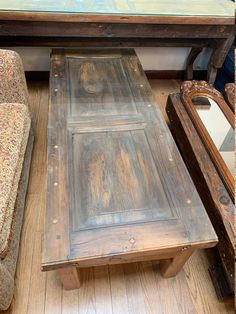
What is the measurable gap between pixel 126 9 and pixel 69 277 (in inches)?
Result: 58.0

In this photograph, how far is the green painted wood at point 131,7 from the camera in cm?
138

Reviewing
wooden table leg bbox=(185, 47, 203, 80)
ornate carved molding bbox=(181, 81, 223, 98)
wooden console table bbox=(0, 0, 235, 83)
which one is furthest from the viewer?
wooden table leg bbox=(185, 47, 203, 80)

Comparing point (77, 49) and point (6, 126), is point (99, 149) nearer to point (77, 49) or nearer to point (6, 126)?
point (6, 126)

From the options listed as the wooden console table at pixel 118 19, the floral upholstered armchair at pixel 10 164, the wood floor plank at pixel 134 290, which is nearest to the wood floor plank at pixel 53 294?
the floral upholstered armchair at pixel 10 164

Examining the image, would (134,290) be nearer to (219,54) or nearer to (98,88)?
(98,88)

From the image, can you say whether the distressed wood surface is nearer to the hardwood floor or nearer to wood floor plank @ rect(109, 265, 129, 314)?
the hardwood floor

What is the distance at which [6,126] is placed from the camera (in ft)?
3.37

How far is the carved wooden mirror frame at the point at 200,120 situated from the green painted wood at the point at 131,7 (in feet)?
1.48

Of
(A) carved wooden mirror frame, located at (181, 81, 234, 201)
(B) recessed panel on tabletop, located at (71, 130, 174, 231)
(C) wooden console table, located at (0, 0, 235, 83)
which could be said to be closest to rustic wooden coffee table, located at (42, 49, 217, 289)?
(B) recessed panel on tabletop, located at (71, 130, 174, 231)

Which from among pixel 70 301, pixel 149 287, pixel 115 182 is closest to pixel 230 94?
pixel 115 182

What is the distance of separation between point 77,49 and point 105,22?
31cm

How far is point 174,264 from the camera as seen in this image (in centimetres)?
98

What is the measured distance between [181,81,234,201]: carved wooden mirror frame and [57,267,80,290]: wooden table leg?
72 cm

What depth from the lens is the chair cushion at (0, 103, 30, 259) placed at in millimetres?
826
